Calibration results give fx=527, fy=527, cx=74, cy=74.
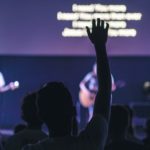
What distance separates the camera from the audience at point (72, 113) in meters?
1.47

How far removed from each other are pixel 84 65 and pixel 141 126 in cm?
138

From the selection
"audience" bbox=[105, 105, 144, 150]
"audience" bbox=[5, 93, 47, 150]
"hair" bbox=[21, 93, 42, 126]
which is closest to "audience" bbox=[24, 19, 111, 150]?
"audience" bbox=[105, 105, 144, 150]

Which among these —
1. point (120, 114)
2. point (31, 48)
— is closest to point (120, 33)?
point (31, 48)

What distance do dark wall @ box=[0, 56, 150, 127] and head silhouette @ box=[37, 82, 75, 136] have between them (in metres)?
7.07

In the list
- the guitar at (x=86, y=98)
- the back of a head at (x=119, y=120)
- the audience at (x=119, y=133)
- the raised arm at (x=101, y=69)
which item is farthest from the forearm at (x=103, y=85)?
Answer: the guitar at (x=86, y=98)

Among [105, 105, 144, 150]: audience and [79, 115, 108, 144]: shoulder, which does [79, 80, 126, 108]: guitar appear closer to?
[105, 105, 144, 150]: audience

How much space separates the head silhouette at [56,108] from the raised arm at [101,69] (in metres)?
0.08

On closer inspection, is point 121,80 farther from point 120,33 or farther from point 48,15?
point 48,15

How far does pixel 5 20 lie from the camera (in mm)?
8375

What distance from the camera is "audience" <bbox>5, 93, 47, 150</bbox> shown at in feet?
7.68

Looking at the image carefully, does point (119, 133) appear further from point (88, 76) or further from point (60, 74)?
point (60, 74)

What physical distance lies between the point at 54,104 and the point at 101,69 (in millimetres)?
173

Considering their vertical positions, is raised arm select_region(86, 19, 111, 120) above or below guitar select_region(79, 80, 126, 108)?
above

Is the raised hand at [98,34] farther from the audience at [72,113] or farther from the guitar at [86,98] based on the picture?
the guitar at [86,98]
